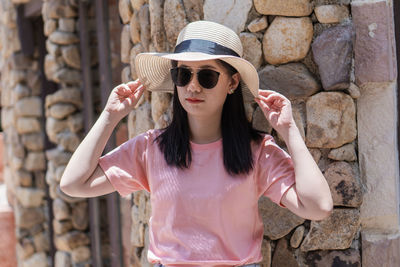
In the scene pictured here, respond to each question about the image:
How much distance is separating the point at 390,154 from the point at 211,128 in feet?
2.97

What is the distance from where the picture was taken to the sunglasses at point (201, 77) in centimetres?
185

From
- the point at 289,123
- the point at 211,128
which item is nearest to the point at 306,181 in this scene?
the point at 289,123

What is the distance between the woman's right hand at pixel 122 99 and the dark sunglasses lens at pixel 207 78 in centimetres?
35

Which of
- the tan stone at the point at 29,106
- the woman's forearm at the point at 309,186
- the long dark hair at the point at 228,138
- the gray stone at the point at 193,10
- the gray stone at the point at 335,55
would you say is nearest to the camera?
the woman's forearm at the point at 309,186

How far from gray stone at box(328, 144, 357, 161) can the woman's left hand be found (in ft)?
1.57

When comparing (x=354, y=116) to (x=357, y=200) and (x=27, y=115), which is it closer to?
(x=357, y=200)

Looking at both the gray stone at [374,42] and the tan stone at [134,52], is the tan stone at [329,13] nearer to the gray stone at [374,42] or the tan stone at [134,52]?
the gray stone at [374,42]

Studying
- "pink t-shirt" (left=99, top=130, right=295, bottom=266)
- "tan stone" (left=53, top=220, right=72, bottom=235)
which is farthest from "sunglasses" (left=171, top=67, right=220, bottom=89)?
"tan stone" (left=53, top=220, right=72, bottom=235)

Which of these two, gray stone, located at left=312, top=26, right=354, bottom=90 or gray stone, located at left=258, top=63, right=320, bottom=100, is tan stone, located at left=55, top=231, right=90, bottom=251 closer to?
gray stone, located at left=258, top=63, right=320, bottom=100

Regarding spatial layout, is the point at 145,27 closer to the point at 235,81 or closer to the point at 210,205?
the point at 235,81

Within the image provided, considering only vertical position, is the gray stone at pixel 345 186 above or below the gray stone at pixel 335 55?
below

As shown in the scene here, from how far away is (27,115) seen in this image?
5.17 metres

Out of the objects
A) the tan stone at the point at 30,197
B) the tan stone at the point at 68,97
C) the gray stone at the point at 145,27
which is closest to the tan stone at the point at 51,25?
the tan stone at the point at 68,97

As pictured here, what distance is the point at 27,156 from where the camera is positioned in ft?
17.0
